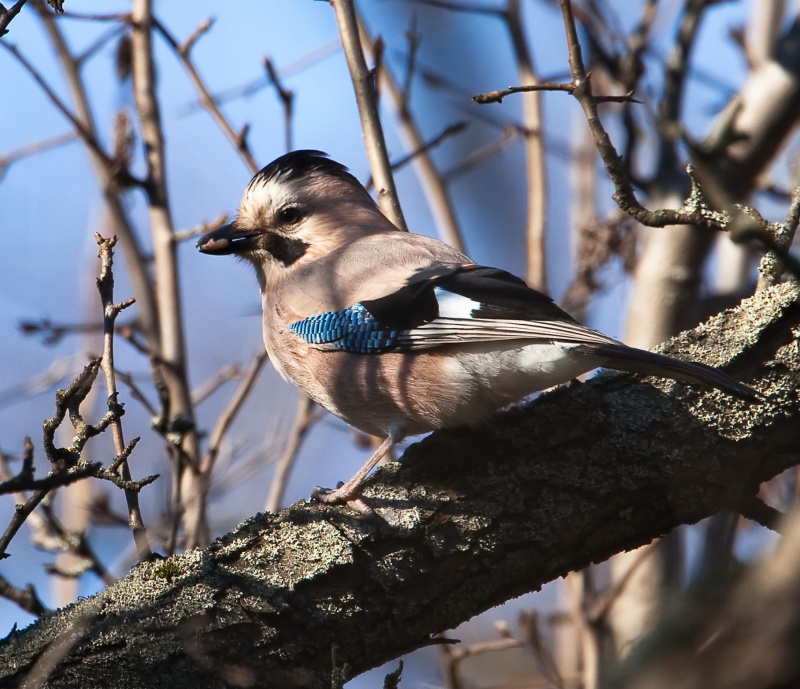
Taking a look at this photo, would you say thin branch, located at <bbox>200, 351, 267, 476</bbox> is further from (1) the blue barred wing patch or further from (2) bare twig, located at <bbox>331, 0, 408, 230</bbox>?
(2) bare twig, located at <bbox>331, 0, 408, 230</bbox>

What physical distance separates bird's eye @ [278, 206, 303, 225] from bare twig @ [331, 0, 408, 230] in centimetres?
64

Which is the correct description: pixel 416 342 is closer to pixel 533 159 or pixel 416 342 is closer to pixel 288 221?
pixel 288 221

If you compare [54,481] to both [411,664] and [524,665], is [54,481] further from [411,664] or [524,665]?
[524,665]

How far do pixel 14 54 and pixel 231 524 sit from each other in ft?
7.75

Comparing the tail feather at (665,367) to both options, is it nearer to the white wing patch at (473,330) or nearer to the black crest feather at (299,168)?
the white wing patch at (473,330)

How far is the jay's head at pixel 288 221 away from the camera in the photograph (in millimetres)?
4551

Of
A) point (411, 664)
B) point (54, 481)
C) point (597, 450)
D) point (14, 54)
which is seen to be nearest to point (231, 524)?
point (597, 450)

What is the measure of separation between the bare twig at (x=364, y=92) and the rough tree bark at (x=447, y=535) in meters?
1.32

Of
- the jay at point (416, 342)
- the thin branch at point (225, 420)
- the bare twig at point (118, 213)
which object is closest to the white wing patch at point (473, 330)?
the jay at point (416, 342)

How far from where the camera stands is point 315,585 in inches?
110

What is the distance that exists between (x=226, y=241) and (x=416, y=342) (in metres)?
1.37

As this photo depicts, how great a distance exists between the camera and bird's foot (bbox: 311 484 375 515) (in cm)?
303

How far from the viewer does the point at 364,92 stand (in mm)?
4004

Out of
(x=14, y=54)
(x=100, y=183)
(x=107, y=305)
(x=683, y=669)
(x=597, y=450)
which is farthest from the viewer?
(x=100, y=183)
